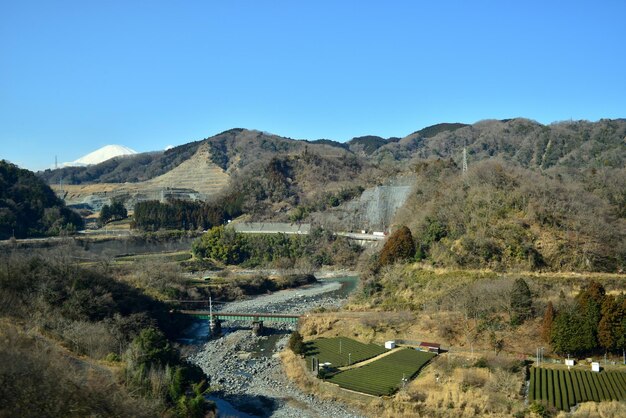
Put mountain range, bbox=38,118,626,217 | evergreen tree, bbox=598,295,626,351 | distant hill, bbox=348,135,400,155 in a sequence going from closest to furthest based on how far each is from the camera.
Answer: evergreen tree, bbox=598,295,626,351 → mountain range, bbox=38,118,626,217 → distant hill, bbox=348,135,400,155

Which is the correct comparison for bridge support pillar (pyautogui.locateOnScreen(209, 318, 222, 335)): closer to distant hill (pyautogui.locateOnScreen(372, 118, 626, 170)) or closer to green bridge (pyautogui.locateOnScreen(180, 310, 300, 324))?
green bridge (pyautogui.locateOnScreen(180, 310, 300, 324))

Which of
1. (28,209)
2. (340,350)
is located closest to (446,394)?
(340,350)

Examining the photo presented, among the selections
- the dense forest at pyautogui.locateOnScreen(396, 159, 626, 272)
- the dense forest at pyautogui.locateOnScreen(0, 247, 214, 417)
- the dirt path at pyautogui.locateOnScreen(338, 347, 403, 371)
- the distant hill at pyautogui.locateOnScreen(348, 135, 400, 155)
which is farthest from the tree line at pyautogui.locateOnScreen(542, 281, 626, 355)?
the distant hill at pyautogui.locateOnScreen(348, 135, 400, 155)

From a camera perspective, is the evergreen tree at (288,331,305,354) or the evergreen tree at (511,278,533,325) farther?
the evergreen tree at (288,331,305,354)

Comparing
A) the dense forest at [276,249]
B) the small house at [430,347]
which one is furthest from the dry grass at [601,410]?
the dense forest at [276,249]

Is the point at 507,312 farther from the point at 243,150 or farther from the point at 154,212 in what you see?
the point at 243,150

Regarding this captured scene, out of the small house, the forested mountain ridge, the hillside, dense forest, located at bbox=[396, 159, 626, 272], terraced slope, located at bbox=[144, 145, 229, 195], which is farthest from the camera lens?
terraced slope, located at bbox=[144, 145, 229, 195]

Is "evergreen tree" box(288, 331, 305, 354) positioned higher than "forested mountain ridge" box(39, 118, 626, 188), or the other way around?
"forested mountain ridge" box(39, 118, 626, 188)
